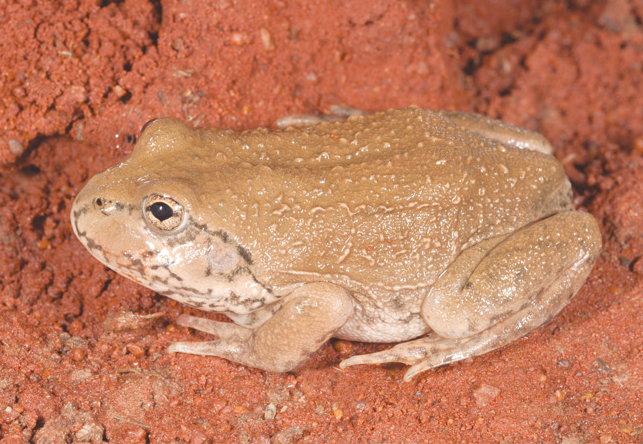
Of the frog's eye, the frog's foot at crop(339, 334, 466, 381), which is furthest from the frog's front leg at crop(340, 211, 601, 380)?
the frog's eye

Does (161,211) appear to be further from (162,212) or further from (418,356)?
(418,356)

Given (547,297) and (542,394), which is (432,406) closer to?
(542,394)

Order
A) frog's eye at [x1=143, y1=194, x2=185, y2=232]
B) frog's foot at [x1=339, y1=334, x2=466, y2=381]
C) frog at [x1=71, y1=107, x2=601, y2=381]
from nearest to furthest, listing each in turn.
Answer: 1. frog's eye at [x1=143, y1=194, x2=185, y2=232]
2. frog at [x1=71, y1=107, x2=601, y2=381]
3. frog's foot at [x1=339, y1=334, x2=466, y2=381]

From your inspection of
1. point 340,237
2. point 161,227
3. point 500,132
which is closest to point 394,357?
point 340,237

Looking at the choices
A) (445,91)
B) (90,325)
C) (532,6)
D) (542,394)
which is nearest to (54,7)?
(90,325)

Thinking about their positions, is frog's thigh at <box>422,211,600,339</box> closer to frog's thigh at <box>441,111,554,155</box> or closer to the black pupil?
frog's thigh at <box>441,111,554,155</box>

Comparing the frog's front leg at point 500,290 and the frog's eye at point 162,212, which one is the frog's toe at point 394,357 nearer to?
the frog's front leg at point 500,290

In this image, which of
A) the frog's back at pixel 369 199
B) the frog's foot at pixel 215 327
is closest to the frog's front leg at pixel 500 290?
the frog's back at pixel 369 199

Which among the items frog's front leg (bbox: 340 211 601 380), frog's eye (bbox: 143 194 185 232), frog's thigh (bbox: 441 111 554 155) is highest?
frog's thigh (bbox: 441 111 554 155)
